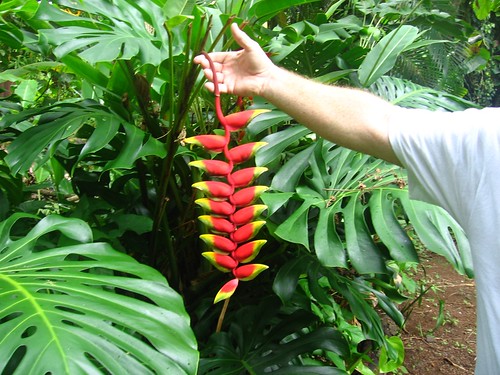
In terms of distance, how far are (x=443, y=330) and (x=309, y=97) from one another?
2.04 meters

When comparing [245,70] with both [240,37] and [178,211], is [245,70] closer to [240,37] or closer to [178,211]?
[240,37]

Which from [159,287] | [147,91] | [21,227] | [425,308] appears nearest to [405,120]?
[159,287]

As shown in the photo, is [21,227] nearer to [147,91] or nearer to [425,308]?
[147,91]

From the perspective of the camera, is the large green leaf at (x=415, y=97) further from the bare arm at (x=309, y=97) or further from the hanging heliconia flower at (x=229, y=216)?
the hanging heliconia flower at (x=229, y=216)

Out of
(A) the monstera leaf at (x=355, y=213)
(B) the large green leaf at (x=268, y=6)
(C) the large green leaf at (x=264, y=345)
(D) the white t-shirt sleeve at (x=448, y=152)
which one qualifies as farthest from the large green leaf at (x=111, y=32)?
(C) the large green leaf at (x=264, y=345)

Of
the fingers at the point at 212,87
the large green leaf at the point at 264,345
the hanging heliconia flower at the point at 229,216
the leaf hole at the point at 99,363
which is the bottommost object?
the large green leaf at the point at 264,345

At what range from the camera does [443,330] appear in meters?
2.53

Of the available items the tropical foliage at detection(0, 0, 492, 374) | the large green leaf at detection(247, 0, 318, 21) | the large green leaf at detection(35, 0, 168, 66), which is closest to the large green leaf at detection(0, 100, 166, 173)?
the tropical foliage at detection(0, 0, 492, 374)

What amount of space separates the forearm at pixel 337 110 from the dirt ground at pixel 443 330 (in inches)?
48.9

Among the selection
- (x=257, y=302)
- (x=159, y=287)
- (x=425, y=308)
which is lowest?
(x=425, y=308)

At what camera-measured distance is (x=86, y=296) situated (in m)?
0.71

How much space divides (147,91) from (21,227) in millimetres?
462

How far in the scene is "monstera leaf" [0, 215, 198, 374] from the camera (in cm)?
59

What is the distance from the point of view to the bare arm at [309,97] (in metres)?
0.90
